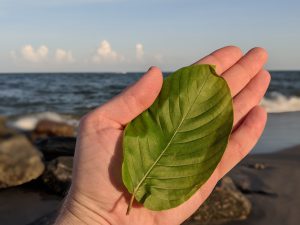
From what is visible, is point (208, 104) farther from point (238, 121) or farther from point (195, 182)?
point (238, 121)

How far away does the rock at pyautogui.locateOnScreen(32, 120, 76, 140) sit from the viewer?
9.31 m

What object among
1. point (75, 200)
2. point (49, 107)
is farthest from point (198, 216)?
point (49, 107)

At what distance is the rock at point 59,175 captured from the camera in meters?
5.32

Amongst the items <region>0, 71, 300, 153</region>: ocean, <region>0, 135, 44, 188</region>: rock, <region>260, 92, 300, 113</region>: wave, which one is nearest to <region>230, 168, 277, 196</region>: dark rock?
<region>0, 71, 300, 153</region>: ocean

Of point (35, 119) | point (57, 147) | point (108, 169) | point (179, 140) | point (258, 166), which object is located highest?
point (179, 140)

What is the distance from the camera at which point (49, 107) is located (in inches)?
567

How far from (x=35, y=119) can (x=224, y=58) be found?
10168 mm

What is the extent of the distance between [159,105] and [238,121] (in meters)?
0.61

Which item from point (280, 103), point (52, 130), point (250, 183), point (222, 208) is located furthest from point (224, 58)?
point (280, 103)

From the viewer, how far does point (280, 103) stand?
1563 centimetres

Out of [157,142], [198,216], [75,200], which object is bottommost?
[198,216]

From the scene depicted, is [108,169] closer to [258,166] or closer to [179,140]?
[179,140]

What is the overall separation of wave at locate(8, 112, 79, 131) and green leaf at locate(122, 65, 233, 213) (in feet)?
31.1

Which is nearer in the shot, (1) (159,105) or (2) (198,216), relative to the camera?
(1) (159,105)
